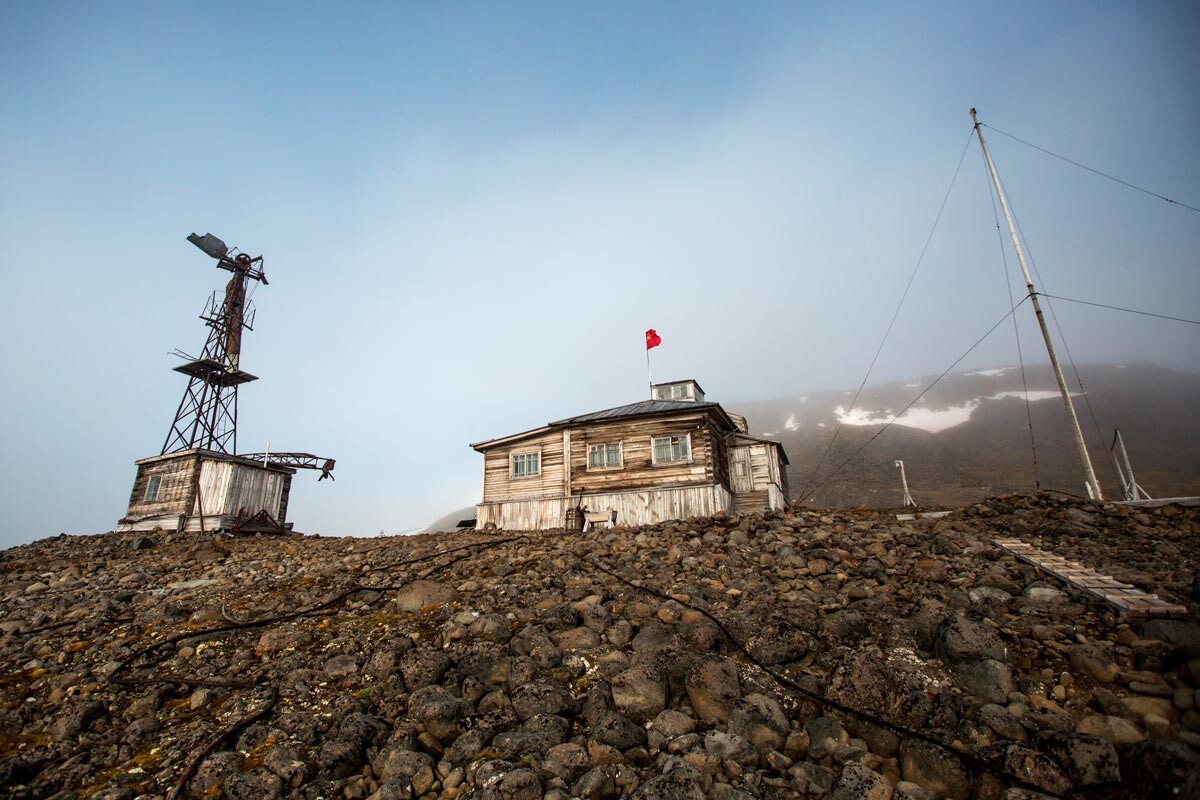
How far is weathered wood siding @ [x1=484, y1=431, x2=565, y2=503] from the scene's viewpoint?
1001 inches

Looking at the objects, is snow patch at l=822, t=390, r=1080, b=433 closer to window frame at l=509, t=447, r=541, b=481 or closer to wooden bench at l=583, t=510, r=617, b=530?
wooden bench at l=583, t=510, r=617, b=530

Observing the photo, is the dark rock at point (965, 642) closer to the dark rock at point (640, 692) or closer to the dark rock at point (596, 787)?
the dark rock at point (640, 692)

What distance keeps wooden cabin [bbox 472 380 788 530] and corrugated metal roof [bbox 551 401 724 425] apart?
5 cm

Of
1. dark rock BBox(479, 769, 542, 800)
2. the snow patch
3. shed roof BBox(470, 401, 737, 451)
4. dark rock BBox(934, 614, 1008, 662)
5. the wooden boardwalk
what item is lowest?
dark rock BBox(479, 769, 542, 800)

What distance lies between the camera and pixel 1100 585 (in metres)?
9.12

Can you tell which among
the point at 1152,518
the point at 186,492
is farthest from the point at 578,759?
the point at 186,492

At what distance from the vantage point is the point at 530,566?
536 inches

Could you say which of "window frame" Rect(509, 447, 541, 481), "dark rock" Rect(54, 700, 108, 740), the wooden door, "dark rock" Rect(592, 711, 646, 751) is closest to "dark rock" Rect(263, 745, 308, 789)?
"dark rock" Rect(54, 700, 108, 740)

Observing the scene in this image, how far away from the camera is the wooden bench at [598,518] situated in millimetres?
23441

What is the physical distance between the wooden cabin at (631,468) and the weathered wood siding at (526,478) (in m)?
0.05

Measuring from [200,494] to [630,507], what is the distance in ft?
75.9

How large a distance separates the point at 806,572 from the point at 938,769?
20.4ft

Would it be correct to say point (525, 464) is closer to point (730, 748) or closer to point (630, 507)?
point (630, 507)

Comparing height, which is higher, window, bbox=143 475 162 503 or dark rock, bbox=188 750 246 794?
window, bbox=143 475 162 503
